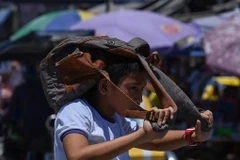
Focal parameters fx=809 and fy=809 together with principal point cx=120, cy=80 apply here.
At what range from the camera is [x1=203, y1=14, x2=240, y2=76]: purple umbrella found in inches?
377

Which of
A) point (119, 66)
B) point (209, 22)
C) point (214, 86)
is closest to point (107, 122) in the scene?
point (119, 66)

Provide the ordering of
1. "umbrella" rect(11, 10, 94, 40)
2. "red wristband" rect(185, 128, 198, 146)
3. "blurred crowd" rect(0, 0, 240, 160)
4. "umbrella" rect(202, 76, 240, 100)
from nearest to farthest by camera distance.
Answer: "red wristband" rect(185, 128, 198, 146) → "blurred crowd" rect(0, 0, 240, 160) → "umbrella" rect(11, 10, 94, 40) → "umbrella" rect(202, 76, 240, 100)

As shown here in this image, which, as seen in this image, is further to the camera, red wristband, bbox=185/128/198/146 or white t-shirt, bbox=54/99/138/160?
red wristband, bbox=185/128/198/146

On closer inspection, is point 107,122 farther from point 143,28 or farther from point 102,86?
point 143,28

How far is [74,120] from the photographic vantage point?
326 cm

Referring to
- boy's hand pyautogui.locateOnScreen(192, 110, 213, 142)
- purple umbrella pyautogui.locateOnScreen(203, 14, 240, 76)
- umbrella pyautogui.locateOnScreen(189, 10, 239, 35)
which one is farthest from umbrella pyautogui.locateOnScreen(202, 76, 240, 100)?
boy's hand pyautogui.locateOnScreen(192, 110, 213, 142)

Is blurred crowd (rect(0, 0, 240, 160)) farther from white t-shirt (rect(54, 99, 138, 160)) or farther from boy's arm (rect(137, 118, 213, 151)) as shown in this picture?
white t-shirt (rect(54, 99, 138, 160))

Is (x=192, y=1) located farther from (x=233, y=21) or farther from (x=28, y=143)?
(x=28, y=143)

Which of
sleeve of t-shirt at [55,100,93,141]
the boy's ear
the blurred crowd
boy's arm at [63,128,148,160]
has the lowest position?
the blurred crowd

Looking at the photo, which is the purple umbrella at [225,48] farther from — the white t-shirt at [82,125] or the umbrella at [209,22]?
the white t-shirt at [82,125]

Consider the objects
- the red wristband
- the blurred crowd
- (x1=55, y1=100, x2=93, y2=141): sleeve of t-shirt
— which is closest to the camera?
(x1=55, y1=100, x2=93, y2=141): sleeve of t-shirt

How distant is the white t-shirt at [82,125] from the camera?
324cm

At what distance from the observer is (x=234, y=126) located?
11.0 meters

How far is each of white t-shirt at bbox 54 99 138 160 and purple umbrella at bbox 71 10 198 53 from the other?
6.24 metres
